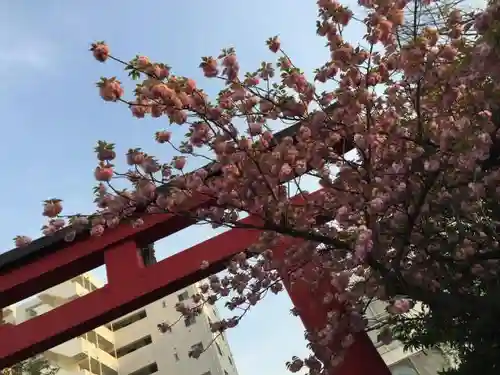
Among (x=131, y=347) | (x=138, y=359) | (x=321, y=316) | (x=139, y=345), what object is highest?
(x=131, y=347)

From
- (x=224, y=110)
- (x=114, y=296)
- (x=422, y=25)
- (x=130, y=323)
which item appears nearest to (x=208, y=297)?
(x=114, y=296)

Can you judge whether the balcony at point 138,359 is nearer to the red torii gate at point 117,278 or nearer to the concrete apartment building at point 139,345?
the concrete apartment building at point 139,345

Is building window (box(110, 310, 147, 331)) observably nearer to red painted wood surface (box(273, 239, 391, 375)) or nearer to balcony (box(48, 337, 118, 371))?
balcony (box(48, 337, 118, 371))

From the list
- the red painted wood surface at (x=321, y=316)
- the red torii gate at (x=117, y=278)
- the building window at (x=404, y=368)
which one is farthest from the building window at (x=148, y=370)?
the red painted wood surface at (x=321, y=316)

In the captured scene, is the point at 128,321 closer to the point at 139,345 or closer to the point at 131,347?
the point at 131,347

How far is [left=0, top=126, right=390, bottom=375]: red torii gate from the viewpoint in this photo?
492cm

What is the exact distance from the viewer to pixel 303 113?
153 inches

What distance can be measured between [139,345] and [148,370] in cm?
187

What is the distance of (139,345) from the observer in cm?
2175

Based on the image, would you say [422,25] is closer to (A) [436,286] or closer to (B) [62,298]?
(A) [436,286]

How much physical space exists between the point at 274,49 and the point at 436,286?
219 centimetres

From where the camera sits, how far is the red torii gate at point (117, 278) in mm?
4918

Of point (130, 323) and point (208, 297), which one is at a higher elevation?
point (130, 323)

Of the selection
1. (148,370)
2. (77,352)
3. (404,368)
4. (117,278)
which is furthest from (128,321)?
(117,278)
